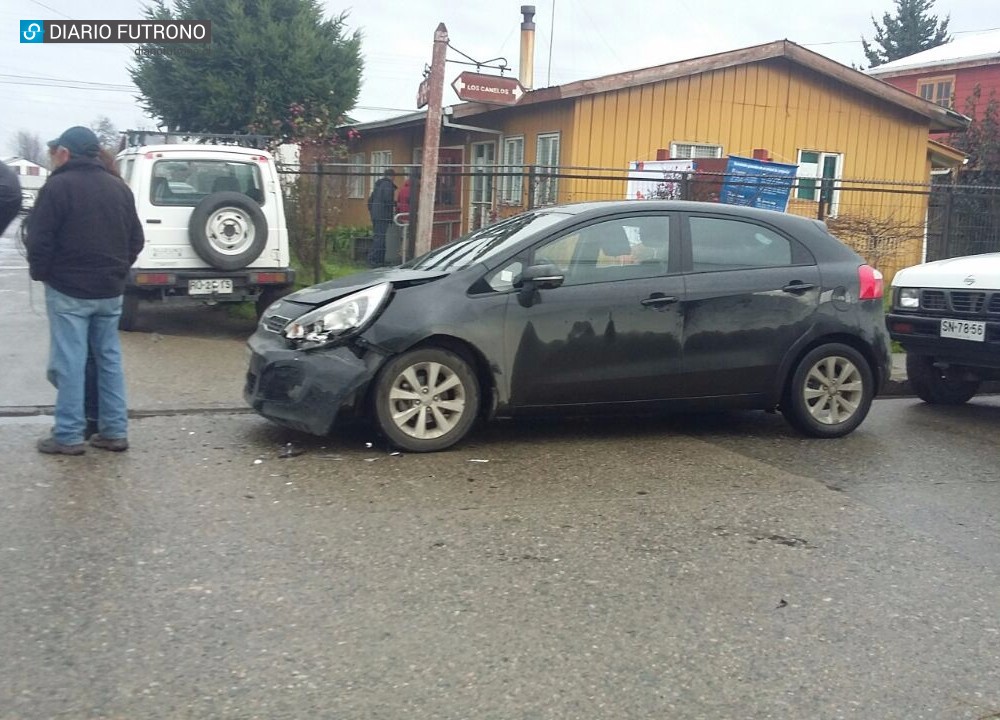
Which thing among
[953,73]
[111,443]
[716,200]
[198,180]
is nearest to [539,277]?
[111,443]

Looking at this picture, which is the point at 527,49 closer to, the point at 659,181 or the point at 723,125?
the point at 723,125

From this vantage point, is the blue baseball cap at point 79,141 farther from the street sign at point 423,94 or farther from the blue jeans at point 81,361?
the street sign at point 423,94

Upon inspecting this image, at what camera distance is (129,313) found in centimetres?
1102

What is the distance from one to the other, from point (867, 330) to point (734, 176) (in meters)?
6.47

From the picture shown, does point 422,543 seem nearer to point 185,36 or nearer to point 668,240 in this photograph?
point 668,240

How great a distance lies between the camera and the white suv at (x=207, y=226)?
34.6 feet

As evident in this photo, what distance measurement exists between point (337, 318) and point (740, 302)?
8.72ft

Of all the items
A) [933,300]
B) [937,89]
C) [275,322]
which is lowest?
[275,322]

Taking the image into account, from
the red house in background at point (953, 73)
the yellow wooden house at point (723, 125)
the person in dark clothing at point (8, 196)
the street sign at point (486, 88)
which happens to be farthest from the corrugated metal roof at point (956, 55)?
the person in dark clothing at point (8, 196)

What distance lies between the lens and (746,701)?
3.44 metres

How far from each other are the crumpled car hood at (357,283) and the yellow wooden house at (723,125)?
27.3ft

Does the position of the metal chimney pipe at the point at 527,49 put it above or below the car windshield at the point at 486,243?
above

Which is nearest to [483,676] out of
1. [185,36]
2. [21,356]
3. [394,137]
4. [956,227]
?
[21,356]

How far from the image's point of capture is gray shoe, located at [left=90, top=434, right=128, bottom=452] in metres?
6.28
